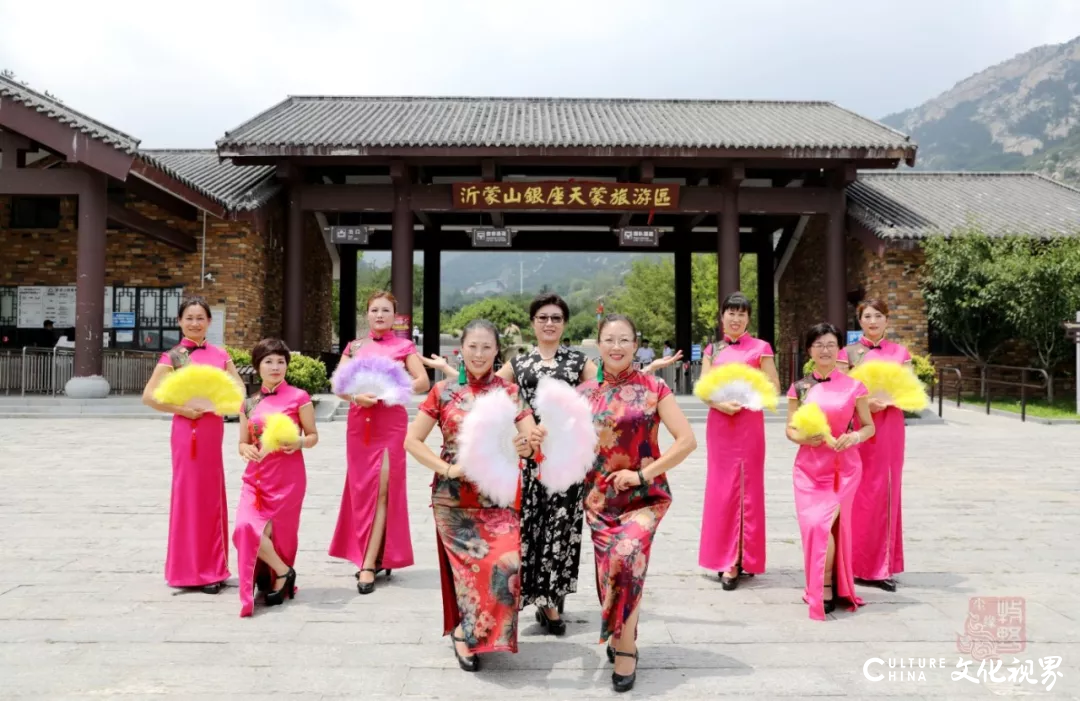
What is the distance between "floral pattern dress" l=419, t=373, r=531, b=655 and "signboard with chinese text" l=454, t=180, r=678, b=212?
1261 cm

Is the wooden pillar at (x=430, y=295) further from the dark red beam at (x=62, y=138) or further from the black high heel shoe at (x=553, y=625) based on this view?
the black high heel shoe at (x=553, y=625)

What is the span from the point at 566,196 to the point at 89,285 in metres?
8.74

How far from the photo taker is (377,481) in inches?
165

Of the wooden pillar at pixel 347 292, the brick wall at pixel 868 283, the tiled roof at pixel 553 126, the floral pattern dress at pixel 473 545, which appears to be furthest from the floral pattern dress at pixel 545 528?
the wooden pillar at pixel 347 292

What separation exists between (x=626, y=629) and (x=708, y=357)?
2.10 m

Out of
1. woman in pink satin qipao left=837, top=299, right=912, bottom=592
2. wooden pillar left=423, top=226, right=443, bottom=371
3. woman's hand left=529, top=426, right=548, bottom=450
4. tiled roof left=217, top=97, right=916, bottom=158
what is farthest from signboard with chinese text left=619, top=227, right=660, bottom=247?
woman's hand left=529, top=426, right=548, bottom=450

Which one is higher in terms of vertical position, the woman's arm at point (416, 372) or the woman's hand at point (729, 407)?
the woman's arm at point (416, 372)

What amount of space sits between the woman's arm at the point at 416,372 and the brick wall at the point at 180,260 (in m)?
11.9

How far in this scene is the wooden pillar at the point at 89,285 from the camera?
12961 millimetres

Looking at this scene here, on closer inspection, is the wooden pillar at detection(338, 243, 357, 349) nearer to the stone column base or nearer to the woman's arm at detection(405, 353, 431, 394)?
the stone column base

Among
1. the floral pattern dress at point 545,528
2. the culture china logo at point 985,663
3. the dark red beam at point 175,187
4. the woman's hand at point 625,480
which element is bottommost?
the culture china logo at point 985,663

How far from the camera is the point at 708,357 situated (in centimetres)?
457

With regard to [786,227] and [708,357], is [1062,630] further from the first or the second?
[786,227]

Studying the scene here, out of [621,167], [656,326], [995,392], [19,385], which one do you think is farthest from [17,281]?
[656,326]
